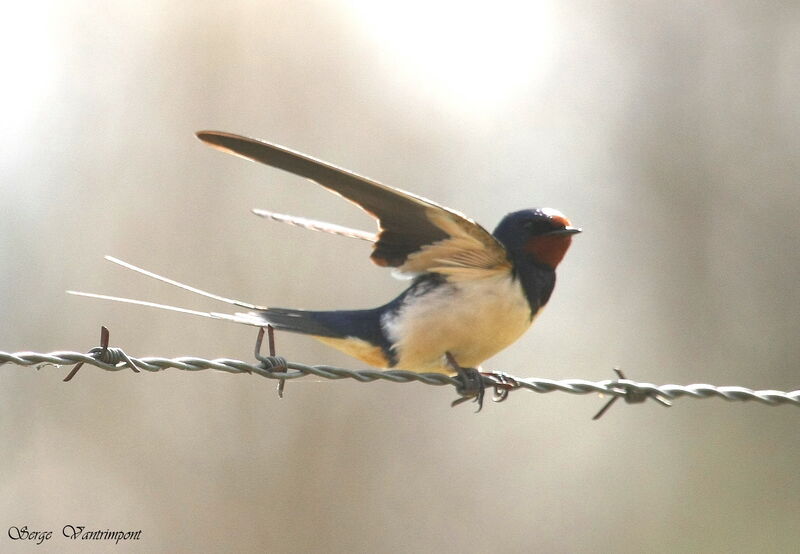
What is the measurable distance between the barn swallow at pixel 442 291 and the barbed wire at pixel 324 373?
1.14 ft

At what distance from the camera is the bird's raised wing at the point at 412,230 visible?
3.01 metres

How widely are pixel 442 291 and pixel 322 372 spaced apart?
1037mm

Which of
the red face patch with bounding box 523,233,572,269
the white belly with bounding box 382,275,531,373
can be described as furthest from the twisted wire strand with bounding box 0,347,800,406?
the red face patch with bounding box 523,233,572,269

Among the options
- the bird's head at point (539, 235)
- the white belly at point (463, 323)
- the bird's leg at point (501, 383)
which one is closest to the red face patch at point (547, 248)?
the bird's head at point (539, 235)

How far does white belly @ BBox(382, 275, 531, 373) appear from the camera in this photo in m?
3.68

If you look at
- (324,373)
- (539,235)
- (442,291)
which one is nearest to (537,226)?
(539,235)

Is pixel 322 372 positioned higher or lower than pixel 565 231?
lower

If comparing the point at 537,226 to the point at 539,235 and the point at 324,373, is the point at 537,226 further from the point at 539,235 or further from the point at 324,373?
the point at 324,373

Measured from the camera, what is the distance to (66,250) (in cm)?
966

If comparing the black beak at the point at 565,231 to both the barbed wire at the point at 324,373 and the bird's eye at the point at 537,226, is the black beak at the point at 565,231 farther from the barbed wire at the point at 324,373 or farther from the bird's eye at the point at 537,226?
the barbed wire at the point at 324,373

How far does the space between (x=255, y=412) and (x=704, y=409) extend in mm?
4498

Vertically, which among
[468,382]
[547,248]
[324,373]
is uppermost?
[547,248]

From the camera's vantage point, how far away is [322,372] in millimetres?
2799

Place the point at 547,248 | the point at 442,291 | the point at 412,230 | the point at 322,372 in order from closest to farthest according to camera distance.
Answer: the point at 322,372
the point at 412,230
the point at 442,291
the point at 547,248
